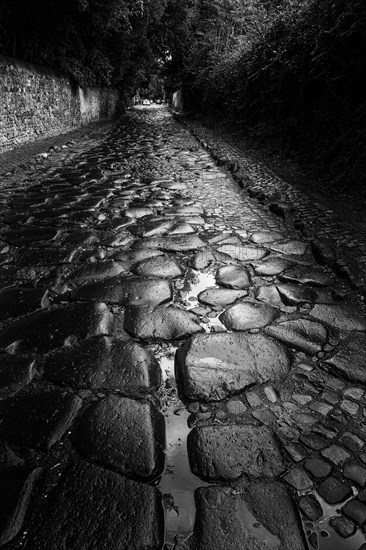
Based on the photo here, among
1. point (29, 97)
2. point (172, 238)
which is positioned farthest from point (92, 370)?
point (29, 97)

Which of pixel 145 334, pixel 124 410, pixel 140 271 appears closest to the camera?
pixel 124 410

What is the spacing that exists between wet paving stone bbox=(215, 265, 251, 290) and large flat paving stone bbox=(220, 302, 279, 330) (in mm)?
254

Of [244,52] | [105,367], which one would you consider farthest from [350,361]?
[244,52]

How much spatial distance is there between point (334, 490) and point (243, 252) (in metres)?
2.06

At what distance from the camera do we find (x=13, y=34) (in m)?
9.19

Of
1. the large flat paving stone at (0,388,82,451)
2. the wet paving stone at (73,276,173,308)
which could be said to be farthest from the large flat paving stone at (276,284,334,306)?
the large flat paving stone at (0,388,82,451)

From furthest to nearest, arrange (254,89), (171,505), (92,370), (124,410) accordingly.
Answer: (254,89), (92,370), (124,410), (171,505)

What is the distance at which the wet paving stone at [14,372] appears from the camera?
5.35 ft

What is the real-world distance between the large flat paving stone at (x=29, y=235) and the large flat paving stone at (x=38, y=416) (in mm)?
2006

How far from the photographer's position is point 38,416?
1.46 meters

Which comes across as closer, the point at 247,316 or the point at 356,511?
the point at 356,511

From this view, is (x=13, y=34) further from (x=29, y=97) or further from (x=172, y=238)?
(x=172, y=238)

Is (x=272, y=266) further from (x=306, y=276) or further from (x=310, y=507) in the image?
(x=310, y=507)

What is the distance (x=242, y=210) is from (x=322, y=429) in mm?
3071
